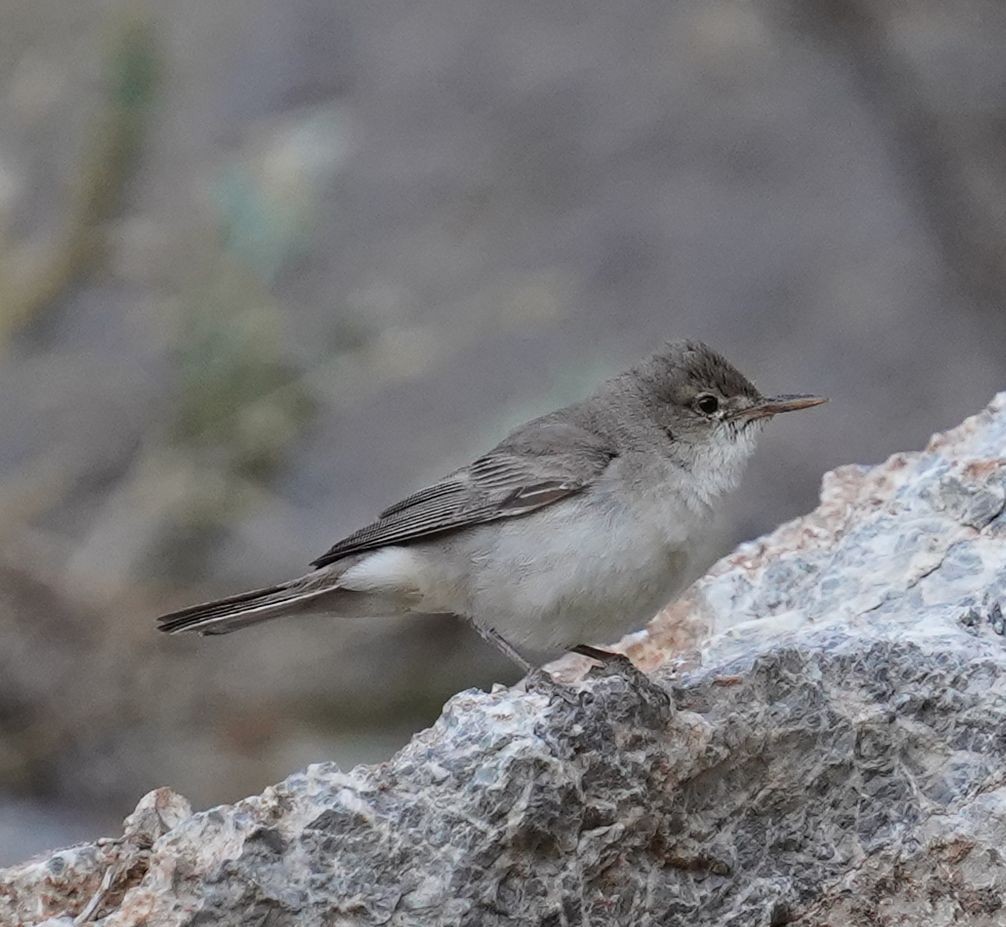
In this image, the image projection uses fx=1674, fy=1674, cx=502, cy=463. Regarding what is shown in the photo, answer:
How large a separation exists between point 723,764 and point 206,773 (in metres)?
4.06

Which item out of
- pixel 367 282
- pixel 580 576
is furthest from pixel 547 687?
pixel 367 282

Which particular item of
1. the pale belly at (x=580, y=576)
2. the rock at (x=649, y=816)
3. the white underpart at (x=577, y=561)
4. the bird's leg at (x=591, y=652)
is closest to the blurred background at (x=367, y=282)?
the white underpart at (x=577, y=561)

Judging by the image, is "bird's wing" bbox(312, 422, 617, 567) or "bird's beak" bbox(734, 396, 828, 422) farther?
"bird's beak" bbox(734, 396, 828, 422)

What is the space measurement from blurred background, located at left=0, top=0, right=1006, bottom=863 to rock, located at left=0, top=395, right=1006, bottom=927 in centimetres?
315

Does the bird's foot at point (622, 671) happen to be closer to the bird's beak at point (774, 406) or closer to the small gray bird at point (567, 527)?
the small gray bird at point (567, 527)

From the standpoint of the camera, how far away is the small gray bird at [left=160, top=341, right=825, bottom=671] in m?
4.43

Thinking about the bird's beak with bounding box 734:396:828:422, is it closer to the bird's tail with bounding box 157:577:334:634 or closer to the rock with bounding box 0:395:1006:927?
the rock with bounding box 0:395:1006:927

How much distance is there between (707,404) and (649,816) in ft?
5.79

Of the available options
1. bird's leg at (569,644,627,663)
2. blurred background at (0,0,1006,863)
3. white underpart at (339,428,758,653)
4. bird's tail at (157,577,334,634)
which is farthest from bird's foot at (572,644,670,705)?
blurred background at (0,0,1006,863)

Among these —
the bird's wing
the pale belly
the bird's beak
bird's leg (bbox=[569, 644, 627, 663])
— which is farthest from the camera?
the bird's beak

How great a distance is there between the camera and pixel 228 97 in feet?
37.3

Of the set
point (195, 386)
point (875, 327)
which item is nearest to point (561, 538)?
point (195, 386)

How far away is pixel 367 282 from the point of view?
10086 millimetres

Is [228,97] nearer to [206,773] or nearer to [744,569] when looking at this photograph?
[206,773]
